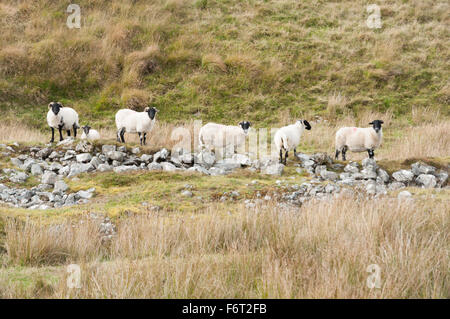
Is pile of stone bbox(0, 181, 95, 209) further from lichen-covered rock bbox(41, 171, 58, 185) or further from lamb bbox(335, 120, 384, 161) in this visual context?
lamb bbox(335, 120, 384, 161)

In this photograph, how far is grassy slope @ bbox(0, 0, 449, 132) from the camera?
20.5m

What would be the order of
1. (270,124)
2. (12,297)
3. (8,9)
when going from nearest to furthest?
(12,297)
(270,124)
(8,9)

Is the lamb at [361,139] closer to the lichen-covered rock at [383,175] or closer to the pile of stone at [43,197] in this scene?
the lichen-covered rock at [383,175]

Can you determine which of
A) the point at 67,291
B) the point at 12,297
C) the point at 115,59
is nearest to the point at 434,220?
the point at 67,291

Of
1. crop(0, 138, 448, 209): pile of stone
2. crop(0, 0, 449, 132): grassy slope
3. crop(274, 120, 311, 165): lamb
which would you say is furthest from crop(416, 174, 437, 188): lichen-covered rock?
crop(0, 0, 449, 132): grassy slope

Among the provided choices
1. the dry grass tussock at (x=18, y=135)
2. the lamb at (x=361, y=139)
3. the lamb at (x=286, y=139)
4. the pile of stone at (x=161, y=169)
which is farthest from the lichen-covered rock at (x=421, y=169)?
the dry grass tussock at (x=18, y=135)

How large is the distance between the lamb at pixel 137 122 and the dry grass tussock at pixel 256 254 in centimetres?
664

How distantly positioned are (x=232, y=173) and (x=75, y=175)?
12.4ft

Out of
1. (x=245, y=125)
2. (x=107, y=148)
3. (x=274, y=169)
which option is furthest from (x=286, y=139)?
(x=107, y=148)

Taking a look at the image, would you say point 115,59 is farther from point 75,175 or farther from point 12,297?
point 12,297

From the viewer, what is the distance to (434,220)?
6.41 m

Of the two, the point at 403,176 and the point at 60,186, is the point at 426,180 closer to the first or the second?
the point at 403,176

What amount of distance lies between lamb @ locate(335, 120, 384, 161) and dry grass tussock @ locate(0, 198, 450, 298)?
563 centimetres
